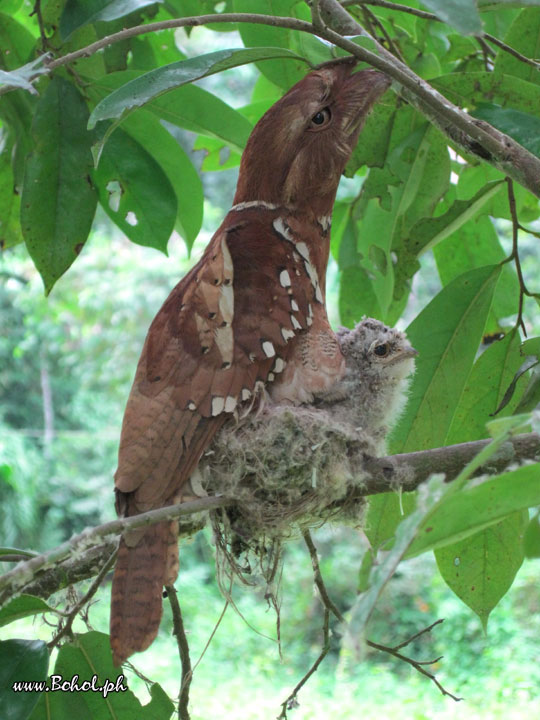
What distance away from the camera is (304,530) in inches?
66.9

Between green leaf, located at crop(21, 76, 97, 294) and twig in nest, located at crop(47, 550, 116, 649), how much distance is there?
2.04 feet

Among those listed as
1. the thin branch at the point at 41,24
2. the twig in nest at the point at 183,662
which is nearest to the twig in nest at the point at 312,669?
the twig in nest at the point at 183,662

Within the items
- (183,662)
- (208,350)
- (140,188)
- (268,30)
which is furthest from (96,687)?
(268,30)

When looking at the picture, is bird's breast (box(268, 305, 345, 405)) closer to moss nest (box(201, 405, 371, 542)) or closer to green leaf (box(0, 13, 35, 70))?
moss nest (box(201, 405, 371, 542))

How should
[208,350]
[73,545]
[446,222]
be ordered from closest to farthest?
[73,545], [208,350], [446,222]

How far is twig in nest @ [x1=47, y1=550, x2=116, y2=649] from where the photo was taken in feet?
4.79

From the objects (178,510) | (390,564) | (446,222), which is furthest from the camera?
(446,222)

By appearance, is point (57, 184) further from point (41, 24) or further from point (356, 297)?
point (356, 297)

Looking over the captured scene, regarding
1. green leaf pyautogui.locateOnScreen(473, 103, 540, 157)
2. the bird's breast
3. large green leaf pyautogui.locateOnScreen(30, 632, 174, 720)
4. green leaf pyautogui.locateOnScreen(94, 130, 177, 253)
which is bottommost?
large green leaf pyautogui.locateOnScreen(30, 632, 174, 720)

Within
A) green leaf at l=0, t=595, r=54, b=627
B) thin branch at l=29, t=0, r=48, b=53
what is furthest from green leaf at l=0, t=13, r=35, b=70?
green leaf at l=0, t=595, r=54, b=627

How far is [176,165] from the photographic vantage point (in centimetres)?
194

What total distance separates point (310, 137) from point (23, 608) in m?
1.03

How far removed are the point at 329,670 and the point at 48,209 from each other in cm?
614

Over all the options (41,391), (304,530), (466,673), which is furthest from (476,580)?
(41,391)
